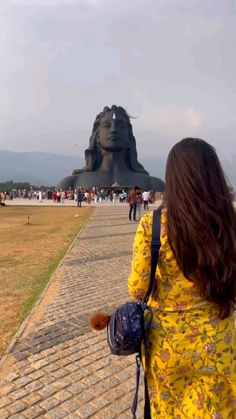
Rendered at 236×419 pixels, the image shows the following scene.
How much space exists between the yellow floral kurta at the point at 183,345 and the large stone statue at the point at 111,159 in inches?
1677

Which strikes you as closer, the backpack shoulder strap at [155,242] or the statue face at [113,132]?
the backpack shoulder strap at [155,242]

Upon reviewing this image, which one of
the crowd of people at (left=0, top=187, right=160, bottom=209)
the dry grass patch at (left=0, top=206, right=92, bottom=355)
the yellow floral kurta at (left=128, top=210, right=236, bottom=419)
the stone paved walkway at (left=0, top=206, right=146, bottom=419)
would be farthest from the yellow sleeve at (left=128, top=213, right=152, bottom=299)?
the crowd of people at (left=0, top=187, right=160, bottom=209)

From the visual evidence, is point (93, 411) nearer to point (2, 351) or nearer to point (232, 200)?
point (2, 351)

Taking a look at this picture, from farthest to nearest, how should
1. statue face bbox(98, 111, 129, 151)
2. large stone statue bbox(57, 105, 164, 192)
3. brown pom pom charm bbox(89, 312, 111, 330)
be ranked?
large stone statue bbox(57, 105, 164, 192) < statue face bbox(98, 111, 129, 151) < brown pom pom charm bbox(89, 312, 111, 330)

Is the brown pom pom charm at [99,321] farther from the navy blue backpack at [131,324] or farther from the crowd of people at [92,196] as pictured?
the crowd of people at [92,196]

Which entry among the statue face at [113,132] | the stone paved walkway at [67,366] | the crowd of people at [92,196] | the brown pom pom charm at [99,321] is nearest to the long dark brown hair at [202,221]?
the brown pom pom charm at [99,321]

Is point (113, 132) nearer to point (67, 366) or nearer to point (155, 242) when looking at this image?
point (67, 366)

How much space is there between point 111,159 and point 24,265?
38258mm

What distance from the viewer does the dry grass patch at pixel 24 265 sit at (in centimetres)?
534

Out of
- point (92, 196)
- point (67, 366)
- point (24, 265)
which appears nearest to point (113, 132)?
Result: point (92, 196)

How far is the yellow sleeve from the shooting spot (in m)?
1.81

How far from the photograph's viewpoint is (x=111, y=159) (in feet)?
151

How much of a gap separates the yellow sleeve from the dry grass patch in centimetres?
279

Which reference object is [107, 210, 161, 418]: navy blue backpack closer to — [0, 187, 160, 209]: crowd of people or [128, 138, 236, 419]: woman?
[128, 138, 236, 419]: woman
